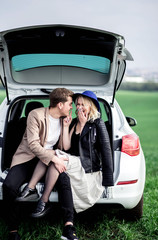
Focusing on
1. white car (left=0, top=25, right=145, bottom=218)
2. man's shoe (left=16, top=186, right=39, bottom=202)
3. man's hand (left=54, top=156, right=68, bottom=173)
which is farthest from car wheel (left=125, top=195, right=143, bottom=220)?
man's shoe (left=16, top=186, right=39, bottom=202)

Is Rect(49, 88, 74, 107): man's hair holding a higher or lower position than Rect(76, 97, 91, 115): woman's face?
higher

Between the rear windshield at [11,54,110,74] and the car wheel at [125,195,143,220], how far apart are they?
5.66 ft

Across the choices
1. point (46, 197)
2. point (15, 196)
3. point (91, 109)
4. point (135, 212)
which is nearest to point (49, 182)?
point (46, 197)

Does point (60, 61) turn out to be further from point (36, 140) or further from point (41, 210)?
point (41, 210)

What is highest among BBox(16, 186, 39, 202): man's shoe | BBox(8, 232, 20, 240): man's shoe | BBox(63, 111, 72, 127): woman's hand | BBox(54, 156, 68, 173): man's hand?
BBox(63, 111, 72, 127): woman's hand

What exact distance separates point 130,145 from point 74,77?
1375 millimetres

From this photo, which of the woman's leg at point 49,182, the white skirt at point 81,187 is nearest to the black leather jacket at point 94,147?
the white skirt at point 81,187

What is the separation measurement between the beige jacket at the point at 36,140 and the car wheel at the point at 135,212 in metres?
1.16

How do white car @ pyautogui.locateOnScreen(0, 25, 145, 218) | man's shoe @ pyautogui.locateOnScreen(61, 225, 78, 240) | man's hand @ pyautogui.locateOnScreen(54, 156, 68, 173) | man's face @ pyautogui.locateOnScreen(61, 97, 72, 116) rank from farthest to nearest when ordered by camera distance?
man's face @ pyautogui.locateOnScreen(61, 97, 72, 116)
white car @ pyautogui.locateOnScreen(0, 25, 145, 218)
man's hand @ pyautogui.locateOnScreen(54, 156, 68, 173)
man's shoe @ pyautogui.locateOnScreen(61, 225, 78, 240)

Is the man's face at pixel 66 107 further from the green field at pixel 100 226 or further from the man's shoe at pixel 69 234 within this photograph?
the man's shoe at pixel 69 234

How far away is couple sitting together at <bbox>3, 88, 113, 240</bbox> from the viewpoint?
9.48 feet

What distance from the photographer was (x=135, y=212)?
343 cm

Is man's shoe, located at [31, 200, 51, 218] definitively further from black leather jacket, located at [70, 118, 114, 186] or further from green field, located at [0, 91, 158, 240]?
black leather jacket, located at [70, 118, 114, 186]

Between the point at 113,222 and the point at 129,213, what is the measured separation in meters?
0.23
